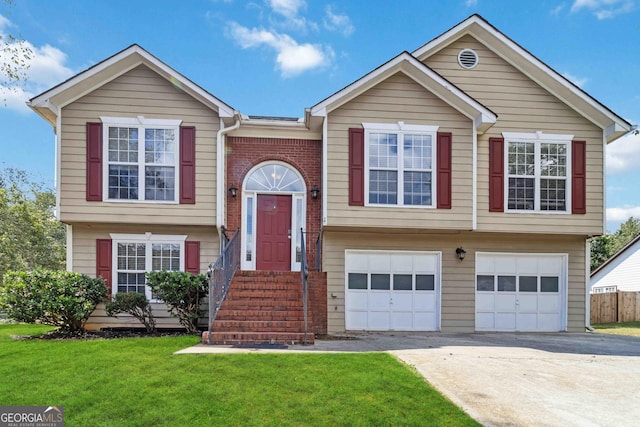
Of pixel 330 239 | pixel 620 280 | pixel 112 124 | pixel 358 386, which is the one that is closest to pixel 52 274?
pixel 112 124

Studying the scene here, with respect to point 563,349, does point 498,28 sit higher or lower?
higher

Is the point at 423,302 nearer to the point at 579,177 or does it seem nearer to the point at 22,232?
the point at 579,177

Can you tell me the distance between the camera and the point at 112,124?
1050 centimetres

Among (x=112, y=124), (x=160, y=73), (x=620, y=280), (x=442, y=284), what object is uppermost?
(x=160, y=73)

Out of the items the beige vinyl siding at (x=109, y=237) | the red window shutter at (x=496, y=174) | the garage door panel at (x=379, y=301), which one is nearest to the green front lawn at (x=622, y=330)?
the red window shutter at (x=496, y=174)

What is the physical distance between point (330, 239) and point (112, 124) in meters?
6.12

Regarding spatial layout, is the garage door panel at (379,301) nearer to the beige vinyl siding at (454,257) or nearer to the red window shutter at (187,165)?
→ the beige vinyl siding at (454,257)

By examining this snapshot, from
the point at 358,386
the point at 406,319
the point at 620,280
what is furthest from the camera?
the point at 620,280

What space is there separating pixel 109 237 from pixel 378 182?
22.8 feet

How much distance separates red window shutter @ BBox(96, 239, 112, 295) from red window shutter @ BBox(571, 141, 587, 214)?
39.3ft

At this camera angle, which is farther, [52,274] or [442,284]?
[442,284]

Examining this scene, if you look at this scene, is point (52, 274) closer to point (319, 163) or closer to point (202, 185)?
point (202, 185)

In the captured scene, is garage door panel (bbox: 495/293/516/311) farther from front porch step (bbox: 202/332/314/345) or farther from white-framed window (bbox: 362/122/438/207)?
front porch step (bbox: 202/332/314/345)

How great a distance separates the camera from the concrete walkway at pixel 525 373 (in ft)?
15.6
